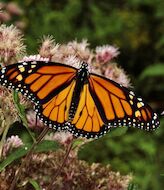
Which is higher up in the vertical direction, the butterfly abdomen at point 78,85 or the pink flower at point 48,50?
the pink flower at point 48,50

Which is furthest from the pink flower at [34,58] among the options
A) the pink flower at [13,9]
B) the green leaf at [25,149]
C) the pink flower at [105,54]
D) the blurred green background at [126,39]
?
the pink flower at [13,9]

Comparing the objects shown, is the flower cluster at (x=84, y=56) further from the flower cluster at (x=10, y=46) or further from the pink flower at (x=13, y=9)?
the pink flower at (x=13, y=9)

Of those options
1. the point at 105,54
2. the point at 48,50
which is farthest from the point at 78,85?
the point at 105,54

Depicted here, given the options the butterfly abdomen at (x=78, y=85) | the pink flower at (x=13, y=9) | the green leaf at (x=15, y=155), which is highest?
the pink flower at (x=13, y=9)

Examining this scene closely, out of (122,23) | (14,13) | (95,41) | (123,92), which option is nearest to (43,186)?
(123,92)

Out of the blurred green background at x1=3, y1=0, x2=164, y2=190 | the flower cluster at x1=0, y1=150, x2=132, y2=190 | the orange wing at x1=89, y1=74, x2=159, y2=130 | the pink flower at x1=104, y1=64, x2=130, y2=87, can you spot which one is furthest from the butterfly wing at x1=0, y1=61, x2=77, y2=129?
the blurred green background at x1=3, y1=0, x2=164, y2=190

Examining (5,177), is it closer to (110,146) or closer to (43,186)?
(43,186)
